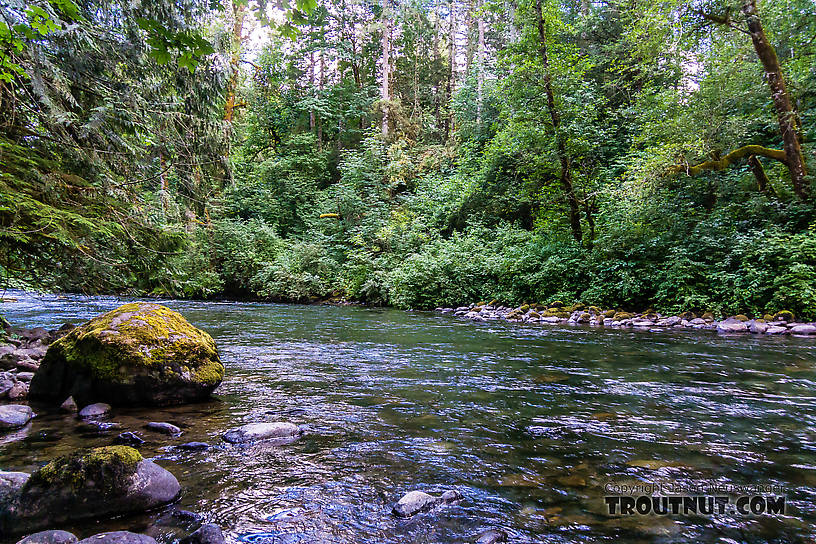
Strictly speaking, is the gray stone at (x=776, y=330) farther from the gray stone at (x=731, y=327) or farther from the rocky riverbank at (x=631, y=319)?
the gray stone at (x=731, y=327)

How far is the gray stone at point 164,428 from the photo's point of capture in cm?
358

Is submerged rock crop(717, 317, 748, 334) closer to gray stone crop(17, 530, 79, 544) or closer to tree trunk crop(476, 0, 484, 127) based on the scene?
gray stone crop(17, 530, 79, 544)

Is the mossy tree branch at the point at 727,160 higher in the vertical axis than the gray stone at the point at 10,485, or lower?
higher

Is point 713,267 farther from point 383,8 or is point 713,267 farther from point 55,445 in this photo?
point 383,8

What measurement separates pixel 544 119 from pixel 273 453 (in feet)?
46.0

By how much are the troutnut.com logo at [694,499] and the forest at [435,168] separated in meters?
3.35

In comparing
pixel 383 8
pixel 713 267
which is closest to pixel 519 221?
pixel 713 267

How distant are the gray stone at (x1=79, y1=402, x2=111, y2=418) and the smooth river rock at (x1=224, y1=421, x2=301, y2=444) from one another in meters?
1.53

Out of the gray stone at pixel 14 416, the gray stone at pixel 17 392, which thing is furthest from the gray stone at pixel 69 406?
the gray stone at pixel 17 392

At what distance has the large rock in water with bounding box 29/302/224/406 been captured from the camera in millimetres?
4246

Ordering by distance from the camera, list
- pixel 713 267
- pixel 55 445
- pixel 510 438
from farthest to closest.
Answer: pixel 713 267 < pixel 510 438 < pixel 55 445

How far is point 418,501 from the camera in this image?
8.14 ft

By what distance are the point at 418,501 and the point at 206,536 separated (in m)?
1.17

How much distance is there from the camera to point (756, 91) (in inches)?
462
